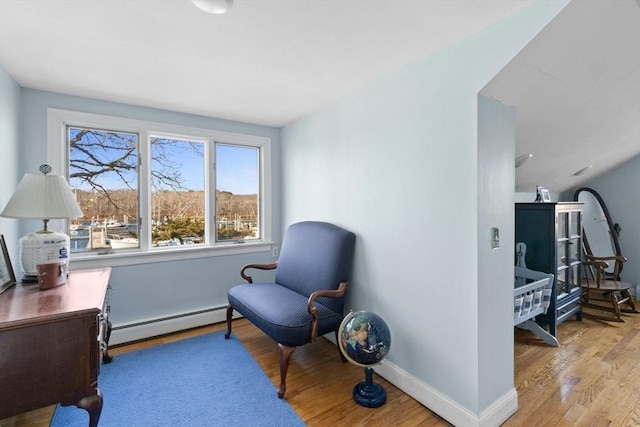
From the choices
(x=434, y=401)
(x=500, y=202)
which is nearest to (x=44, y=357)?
(x=434, y=401)

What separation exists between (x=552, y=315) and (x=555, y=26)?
97.2 inches

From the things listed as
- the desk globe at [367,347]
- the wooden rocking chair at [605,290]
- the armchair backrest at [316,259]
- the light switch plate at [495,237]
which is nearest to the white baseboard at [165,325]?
the armchair backrest at [316,259]

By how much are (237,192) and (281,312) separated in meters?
1.71

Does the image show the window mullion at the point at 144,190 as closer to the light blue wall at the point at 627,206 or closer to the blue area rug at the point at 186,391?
the blue area rug at the point at 186,391

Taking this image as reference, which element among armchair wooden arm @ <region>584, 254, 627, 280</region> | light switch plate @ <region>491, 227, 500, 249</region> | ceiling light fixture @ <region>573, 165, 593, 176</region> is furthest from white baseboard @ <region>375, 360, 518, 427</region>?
ceiling light fixture @ <region>573, 165, 593, 176</region>

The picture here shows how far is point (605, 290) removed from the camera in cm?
315

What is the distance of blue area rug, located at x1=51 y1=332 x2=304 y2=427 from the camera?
1.72 m

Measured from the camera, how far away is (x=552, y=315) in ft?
8.79

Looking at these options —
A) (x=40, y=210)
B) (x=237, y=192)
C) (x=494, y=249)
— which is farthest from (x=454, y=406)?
A: (x=237, y=192)

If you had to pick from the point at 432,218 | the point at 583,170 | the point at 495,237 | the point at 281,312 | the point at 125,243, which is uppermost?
the point at 583,170

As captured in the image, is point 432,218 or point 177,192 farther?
point 177,192

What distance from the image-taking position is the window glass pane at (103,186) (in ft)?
8.39

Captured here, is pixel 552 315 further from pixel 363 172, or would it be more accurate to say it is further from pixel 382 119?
pixel 382 119

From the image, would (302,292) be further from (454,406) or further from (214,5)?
(214,5)
